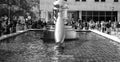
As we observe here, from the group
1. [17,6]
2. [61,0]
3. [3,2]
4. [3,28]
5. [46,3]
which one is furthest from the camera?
[46,3]

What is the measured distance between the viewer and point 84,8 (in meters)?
51.4

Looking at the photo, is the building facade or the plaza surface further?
the building facade

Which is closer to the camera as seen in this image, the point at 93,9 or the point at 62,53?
the point at 62,53

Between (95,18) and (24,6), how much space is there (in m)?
→ 16.8

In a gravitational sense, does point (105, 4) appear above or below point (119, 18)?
above

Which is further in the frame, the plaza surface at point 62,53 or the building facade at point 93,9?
the building facade at point 93,9

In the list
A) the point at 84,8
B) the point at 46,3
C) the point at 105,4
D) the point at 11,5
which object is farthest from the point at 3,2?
the point at 105,4

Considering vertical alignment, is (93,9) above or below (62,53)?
above

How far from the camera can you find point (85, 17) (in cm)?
5175

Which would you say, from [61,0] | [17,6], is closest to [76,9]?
[17,6]

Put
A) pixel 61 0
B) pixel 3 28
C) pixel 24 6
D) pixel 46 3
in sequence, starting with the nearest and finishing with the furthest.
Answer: pixel 61 0, pixel 3 28, pixel 24 6, pixel 46 3

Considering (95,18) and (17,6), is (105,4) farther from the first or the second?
(17,6)

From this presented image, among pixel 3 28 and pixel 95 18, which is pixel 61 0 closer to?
pixel 3 28

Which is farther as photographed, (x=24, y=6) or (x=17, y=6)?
(x=24, y=6)
